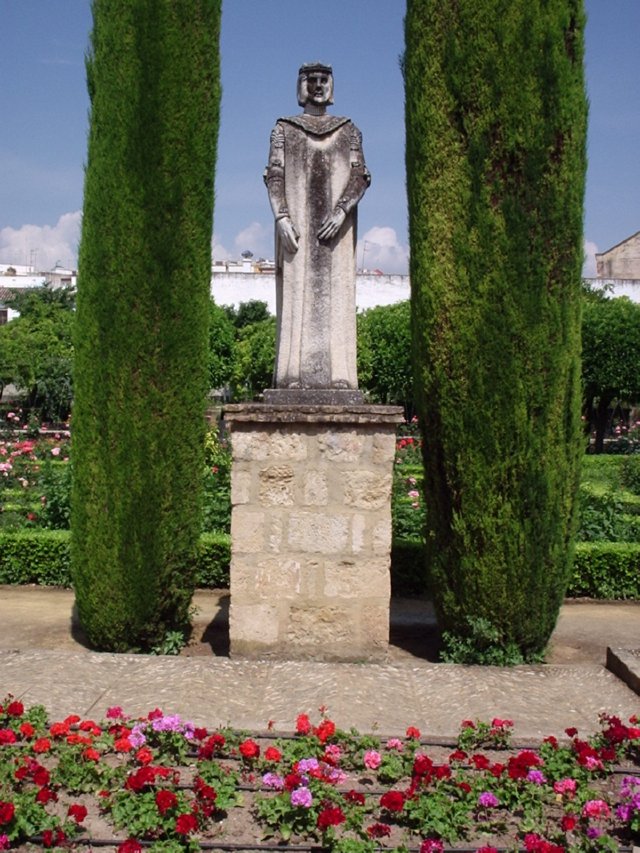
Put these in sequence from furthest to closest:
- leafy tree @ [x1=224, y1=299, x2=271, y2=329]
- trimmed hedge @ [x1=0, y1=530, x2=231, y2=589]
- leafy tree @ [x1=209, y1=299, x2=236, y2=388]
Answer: leafy tree @ [x1=224, y1=299, x2=271, y2=329], leafy tree @ [x1=209, y1=299, x2=236, y2=388], trimmed hedge @ [x1=0, y1=530, x2=231, y2=589]

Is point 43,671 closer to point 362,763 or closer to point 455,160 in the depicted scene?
point 362,763

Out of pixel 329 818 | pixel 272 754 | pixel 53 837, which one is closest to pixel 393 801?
pixel 329 818

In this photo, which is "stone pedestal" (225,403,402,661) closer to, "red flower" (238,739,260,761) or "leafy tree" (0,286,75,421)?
"red flower" (238,739,260,761)

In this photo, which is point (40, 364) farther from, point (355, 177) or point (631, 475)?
point (355, 177)

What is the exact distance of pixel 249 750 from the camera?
393cm

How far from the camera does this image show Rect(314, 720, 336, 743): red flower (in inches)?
162

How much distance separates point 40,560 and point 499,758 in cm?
630

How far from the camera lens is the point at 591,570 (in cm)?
873

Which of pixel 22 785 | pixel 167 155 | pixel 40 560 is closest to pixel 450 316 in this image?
pixel 167 155

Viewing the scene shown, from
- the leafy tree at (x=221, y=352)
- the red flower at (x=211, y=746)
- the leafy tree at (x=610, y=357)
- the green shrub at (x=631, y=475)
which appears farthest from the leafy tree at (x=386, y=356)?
the red flower at (x=211, y=746)

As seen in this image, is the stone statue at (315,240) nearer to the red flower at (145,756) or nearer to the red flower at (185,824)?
the red flower at (145,756)

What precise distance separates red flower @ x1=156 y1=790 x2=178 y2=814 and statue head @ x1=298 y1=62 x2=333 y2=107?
15.6 ft

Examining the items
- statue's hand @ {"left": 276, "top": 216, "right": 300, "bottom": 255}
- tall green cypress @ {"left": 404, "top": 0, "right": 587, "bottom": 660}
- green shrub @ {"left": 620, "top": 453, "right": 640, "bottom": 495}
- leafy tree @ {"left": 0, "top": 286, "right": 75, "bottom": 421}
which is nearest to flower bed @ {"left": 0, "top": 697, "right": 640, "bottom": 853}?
tall green cypress @ {"left": 404, "top": 0, "right": 587, "bottom": 660}

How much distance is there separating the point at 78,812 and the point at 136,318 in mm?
3504
